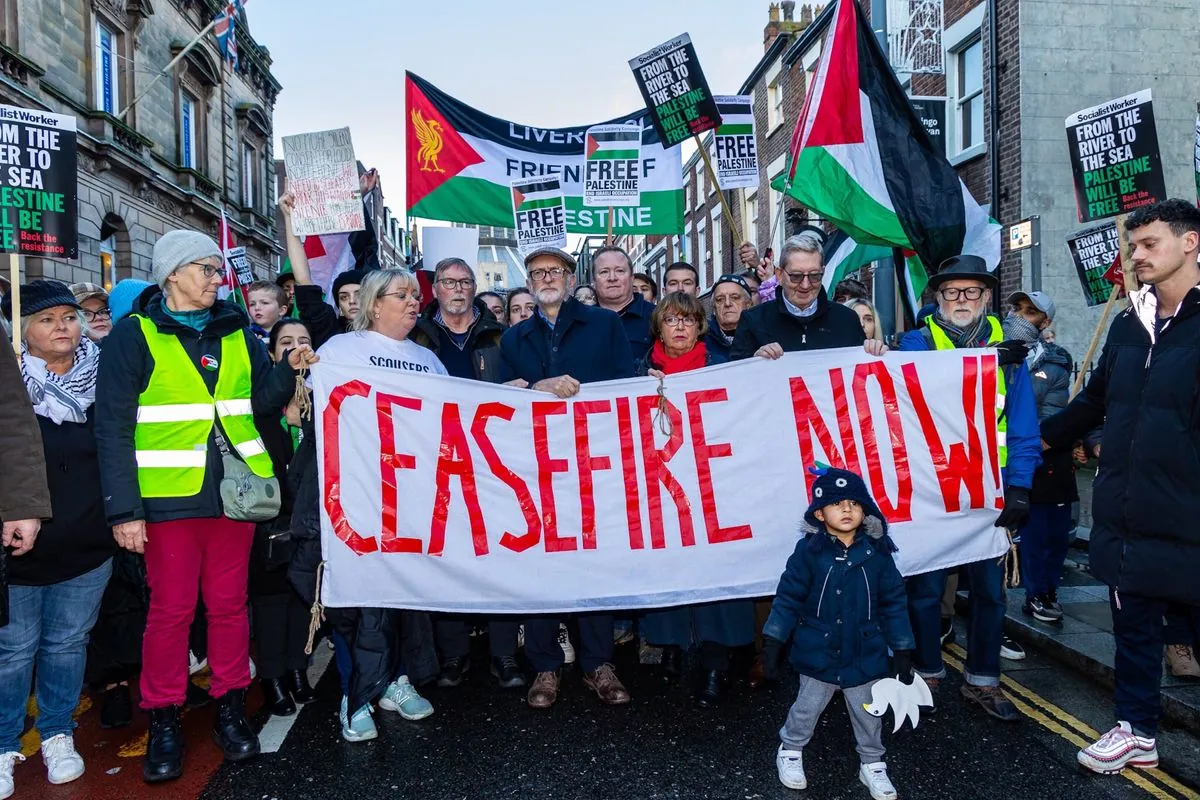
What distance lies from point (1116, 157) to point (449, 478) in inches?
198

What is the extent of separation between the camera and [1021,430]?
4.11 meters

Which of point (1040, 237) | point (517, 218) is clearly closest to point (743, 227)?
point (1040, 237)

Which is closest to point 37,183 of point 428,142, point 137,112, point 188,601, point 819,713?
point 188,601

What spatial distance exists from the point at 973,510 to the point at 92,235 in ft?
60.8

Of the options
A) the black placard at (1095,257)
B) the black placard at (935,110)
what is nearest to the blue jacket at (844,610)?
the black placard at (1095,257)

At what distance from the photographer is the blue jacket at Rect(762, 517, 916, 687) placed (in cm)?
325

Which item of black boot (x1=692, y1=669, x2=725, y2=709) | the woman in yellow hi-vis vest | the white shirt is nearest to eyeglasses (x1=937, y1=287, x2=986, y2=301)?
black boot (x1=692, y1=669, x2=725, y2=709)

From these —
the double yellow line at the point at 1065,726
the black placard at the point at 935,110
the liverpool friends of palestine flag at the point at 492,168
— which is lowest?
the double yellow line at the point at 1065,726

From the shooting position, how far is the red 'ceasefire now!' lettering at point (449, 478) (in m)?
4.08

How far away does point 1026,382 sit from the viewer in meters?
4.19

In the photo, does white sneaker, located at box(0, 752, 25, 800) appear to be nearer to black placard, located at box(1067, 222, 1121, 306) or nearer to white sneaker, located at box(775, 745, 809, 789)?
white sneaker, located at box(775, 745, 809, 789)

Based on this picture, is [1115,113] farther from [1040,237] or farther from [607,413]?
[1040,237]

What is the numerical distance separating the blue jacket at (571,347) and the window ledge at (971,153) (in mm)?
10358

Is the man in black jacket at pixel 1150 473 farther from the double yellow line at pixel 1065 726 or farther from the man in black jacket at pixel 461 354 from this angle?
the man in black jacket at pixel 461 354
